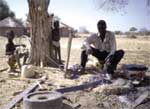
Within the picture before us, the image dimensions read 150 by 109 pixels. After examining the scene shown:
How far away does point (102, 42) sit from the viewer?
916 centimetres

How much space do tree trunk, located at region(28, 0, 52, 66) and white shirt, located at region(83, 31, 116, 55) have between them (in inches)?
93.2

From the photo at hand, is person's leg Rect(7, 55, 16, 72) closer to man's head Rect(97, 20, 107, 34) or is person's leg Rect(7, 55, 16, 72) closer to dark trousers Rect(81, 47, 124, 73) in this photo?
dark trousers Rect(81, 47, 124, 73)

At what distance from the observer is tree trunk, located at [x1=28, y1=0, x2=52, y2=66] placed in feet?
36.2

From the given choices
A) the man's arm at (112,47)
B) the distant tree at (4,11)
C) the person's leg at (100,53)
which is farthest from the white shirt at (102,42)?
the distant tree at (4,11)

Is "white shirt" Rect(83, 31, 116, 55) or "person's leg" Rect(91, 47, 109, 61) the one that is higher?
"white shirt" Rect(83, 31, 116, 55)

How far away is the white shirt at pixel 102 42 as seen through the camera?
8959 mm

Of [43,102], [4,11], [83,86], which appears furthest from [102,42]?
[4,11]

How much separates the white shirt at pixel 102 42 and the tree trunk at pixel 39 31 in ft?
7.76

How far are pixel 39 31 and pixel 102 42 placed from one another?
106 inches

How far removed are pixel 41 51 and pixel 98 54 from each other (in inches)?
103

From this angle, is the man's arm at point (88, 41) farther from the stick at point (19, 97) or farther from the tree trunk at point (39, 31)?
the tree trunk at point (39, 31)

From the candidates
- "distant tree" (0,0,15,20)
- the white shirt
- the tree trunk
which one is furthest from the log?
"distant tree" (0,0,15,20)

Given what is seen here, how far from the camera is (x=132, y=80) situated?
793 centimetres

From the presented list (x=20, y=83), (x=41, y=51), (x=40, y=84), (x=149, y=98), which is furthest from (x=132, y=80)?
(x=41, y=51)
